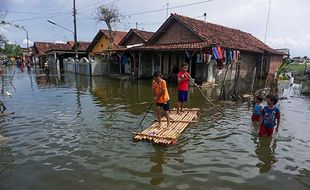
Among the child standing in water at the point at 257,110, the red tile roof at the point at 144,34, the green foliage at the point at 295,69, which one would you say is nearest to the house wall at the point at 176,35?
the red tile roof at the point at 144,34

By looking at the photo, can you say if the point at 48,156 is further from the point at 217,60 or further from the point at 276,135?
the point at 217,60

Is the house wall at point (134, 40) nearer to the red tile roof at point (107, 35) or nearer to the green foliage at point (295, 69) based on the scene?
the red tile roof at point (107, 35)

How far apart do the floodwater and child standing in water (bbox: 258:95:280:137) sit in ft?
1.04

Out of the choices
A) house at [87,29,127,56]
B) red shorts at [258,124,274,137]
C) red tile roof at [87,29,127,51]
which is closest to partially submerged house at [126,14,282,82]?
house at [87,29,127,56]

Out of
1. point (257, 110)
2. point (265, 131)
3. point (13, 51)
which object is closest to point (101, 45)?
point (257, 110)

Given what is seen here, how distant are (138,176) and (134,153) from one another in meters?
1.10

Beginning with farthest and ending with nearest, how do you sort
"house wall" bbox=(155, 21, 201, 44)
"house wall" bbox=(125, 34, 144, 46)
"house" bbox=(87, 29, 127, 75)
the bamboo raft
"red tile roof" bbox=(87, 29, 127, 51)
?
"red tile roof" bbox=(87, 29, 127, 51) → "house" bbox=(87, 29, 127, 75) → "house wall" bbox=(125, 34, 144, 46) → "house wall" bbox=(155, 21, 201, 44) → the bamboo raft

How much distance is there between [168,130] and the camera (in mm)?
7367

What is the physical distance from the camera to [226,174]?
518 cm

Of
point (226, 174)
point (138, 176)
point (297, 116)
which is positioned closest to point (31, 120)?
point (138, 176)

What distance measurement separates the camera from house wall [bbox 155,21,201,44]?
19922mm

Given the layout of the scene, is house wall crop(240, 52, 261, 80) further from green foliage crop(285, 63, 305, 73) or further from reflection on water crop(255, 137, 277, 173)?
reflection on water crop(255, 137, 277, 173)

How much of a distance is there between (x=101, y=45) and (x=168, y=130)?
91.6 ft

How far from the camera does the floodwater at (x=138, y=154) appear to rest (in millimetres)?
4891
